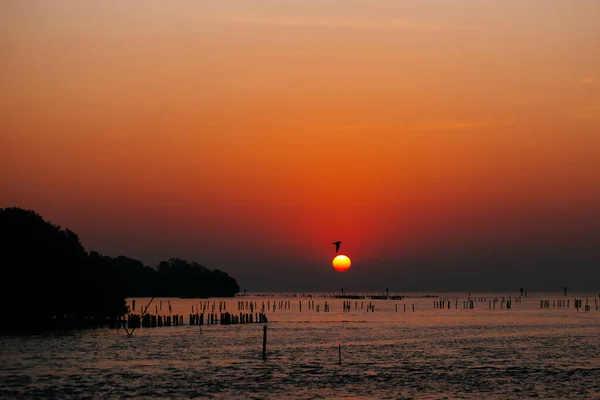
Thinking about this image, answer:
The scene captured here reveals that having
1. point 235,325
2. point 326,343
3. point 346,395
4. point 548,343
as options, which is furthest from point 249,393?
point 235,325

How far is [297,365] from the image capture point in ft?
182

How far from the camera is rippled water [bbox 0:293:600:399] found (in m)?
43.3

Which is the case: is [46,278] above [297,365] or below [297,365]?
above

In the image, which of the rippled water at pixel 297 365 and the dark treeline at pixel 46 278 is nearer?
the rippled water at pixel 297 365

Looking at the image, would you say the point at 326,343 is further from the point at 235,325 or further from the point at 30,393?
the point at 30,393

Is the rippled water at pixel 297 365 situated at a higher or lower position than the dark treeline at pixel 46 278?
lower

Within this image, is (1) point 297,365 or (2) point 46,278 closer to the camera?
(1) point 297,365

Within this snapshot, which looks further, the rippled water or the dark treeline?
the dark treeline

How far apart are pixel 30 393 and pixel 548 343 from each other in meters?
53.3

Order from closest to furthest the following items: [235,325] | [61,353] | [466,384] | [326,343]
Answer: [466,384] < [61,353] < [326,343] < [235,325]

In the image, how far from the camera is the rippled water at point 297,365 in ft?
142

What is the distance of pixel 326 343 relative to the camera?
75.1 meters

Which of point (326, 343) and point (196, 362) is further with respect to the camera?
point (326, 343)

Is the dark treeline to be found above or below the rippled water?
above
